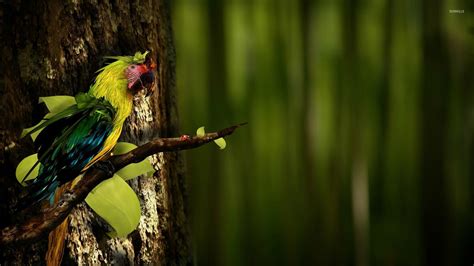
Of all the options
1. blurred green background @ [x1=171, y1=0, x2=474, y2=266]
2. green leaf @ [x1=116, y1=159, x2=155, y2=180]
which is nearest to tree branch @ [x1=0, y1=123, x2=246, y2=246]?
green leaf @ [x1=116, y1=159, x2=155, y2=180]

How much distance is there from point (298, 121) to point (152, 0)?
1.75 ft

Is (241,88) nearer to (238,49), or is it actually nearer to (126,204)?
(238,49)

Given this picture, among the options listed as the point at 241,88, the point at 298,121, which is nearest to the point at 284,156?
the point at 298,121

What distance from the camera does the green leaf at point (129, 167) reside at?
0.79 metres

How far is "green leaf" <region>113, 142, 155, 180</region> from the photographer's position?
79 cm

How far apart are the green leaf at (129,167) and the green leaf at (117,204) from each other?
0.5 inches

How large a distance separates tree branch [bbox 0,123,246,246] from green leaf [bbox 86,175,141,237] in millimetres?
12

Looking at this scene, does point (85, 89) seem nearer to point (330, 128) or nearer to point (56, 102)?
point (56, 102)

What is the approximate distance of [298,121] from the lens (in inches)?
51.4

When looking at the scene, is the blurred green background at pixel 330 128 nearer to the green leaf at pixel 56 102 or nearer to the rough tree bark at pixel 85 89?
the rough tree bark at pixel 85 89

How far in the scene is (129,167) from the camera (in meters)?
0.80

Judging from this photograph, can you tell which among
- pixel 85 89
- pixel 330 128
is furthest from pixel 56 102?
pixel 330 128

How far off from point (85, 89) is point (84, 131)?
0.23 feet

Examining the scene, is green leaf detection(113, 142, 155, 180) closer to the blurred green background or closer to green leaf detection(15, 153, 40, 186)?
green leaf detection(15, 153, 40, 186)
